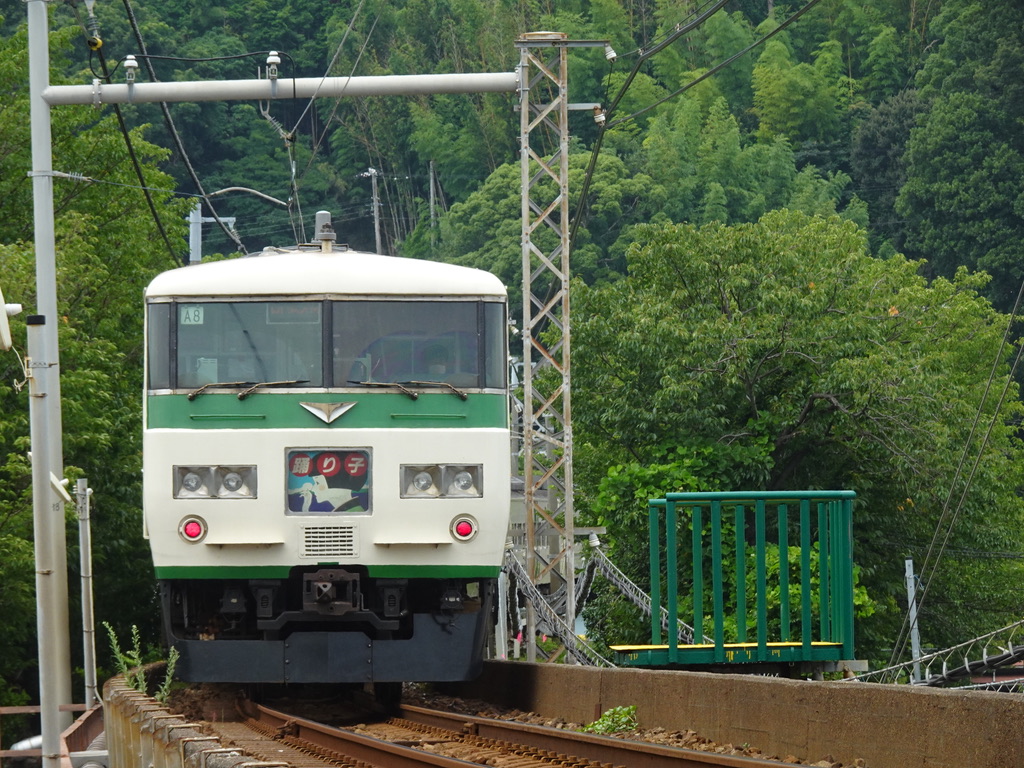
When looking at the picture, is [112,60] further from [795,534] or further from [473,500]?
[473,500]

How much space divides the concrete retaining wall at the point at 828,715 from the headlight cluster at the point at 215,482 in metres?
2.81

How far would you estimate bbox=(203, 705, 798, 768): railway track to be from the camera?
916 centimetres

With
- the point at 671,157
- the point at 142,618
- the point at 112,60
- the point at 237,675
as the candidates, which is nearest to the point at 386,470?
the point at 237,675

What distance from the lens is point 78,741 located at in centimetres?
1524

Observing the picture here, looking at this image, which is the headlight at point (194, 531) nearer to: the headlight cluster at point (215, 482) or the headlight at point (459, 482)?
the headlight cluster at point (215, 482)

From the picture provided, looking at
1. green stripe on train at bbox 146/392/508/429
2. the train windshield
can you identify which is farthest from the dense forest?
green stripe on train at bbox 146/392/508/429

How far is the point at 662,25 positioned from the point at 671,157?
16.3 meters

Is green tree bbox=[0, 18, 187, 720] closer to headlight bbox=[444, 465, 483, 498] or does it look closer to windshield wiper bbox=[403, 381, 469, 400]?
windshield wiper bbox=[403, 381, 469, 400]

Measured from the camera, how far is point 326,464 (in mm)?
12992

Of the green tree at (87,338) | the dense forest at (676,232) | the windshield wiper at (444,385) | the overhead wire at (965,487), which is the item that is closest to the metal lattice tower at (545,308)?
the dense forest at (676,232)

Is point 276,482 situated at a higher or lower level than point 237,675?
higher

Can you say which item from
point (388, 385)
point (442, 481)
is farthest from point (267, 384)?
point (442, 481)

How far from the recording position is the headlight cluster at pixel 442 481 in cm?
1302

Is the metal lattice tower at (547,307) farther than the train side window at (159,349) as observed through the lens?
Yes
